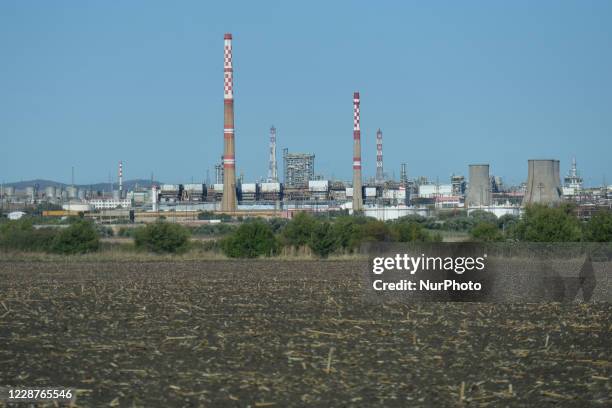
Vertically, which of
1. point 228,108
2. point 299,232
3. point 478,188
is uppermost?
point 228,108

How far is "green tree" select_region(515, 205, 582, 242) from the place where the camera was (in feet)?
109

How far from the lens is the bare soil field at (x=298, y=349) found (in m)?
8.05

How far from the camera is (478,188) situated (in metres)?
81.2

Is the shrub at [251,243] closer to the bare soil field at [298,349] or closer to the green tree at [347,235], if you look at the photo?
the green tree at [347,235]

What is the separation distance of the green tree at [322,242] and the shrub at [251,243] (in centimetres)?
130

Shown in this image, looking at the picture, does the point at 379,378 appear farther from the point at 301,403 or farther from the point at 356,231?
the point at 356,231

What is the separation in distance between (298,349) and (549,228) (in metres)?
24.7

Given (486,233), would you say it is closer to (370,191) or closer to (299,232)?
(299,232)

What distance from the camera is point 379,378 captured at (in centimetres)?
864

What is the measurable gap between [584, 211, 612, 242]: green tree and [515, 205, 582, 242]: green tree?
1.06ft

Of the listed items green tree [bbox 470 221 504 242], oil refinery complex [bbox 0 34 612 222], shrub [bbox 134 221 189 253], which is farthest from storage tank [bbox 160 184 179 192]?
green tree [bbox 470 221 504 242]

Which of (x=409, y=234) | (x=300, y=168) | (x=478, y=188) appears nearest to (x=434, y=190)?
(x=300, y=168)

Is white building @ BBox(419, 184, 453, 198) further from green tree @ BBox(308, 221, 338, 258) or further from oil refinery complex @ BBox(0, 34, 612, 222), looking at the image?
green tree @ BBox(308, 221, 338, 258)

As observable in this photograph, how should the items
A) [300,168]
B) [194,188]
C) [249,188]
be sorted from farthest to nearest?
[300,168]
[194,188]
[249,188]
